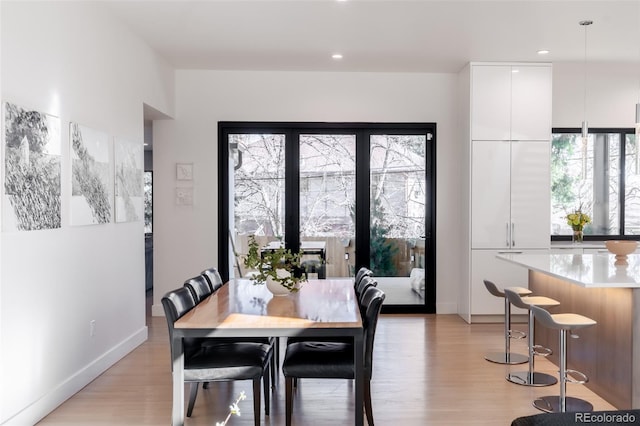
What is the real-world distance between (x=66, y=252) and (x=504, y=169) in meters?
4.60

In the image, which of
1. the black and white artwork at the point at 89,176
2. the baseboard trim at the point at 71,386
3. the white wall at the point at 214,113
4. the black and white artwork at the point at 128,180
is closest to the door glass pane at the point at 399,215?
the white wall at the point at 214,113

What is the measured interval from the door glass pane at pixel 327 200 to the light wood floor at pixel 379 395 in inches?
73.3

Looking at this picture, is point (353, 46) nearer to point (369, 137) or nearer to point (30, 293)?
point (369, 137)

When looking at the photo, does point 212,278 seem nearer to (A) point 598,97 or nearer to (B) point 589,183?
(B) point 589,183

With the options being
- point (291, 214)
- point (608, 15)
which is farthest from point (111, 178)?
point (608, 15)

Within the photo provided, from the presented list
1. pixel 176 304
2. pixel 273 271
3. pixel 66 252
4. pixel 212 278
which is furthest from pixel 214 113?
pixel 176 304

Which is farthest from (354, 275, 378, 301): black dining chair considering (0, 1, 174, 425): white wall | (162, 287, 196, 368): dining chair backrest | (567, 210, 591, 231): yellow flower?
(567, 210, 591, 231): yellow flower

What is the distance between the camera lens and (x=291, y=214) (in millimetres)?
6562

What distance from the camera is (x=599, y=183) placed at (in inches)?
263

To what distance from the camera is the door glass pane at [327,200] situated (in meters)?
6.59

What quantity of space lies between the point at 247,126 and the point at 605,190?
4.55 meters

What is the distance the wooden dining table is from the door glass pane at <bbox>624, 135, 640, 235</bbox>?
4.90m

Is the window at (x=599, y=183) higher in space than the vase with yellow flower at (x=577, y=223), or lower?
higher
